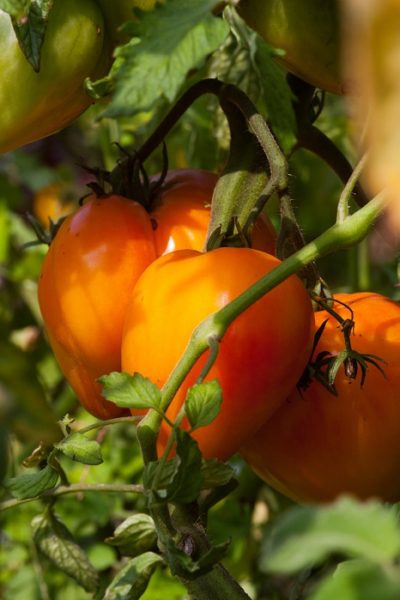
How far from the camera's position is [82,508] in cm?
132

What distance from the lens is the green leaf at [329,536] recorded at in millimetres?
341

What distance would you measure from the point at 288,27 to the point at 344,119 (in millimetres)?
699

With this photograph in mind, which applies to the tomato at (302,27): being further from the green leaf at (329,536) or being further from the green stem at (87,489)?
the green leaf at (329,536)

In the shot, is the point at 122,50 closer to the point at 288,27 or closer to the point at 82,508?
the point at 288,27

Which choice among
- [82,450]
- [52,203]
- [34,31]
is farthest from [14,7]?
[52,203]

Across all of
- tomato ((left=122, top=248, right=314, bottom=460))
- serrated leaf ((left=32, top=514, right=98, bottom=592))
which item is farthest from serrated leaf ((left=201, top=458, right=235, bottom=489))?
serrated leaf ((left=32, top=514, right=98, bottom=592))

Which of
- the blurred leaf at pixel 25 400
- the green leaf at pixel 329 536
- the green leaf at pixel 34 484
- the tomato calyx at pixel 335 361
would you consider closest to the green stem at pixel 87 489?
the green leaf at pixel 34 484

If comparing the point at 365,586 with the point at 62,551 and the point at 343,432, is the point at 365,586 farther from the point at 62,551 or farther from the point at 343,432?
the point at 62,551

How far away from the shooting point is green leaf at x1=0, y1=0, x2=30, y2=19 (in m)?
0.68

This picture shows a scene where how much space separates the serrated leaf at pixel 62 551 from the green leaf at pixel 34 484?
0.59 feet

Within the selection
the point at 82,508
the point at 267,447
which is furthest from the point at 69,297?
the point at 82,508

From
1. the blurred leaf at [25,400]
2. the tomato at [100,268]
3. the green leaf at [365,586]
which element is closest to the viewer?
the green leaf at [365,586]

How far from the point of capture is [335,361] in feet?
2.48

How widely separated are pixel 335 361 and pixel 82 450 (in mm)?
181
